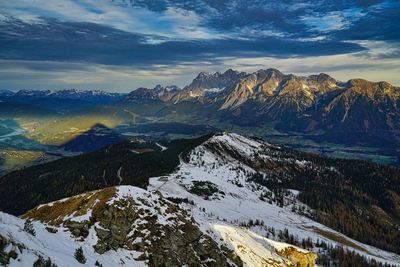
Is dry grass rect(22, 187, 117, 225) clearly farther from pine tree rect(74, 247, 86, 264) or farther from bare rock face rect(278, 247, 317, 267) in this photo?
bare rock face rect(278, 247, 317, 267)

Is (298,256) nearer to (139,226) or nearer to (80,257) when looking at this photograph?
(139,226)

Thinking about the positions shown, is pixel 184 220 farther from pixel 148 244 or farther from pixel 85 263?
pixel 85 263

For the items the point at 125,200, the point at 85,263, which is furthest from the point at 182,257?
the point at 85,263

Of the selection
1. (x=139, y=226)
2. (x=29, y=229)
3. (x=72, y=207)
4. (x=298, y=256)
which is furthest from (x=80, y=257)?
(x=298, y=256)

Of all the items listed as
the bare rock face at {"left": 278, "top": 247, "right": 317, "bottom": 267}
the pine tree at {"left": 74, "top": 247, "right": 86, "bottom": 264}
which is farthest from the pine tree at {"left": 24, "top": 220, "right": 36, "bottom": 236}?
the bare rock face at {"left": 278, "top": 247, "right": 317, "bottom": 267}

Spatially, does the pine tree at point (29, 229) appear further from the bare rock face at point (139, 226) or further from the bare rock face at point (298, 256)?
the bare rock face at point (298, 256)

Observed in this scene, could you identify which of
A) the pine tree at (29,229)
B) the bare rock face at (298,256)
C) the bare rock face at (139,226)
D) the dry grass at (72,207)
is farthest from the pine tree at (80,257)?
the bare rock face at (298,256)

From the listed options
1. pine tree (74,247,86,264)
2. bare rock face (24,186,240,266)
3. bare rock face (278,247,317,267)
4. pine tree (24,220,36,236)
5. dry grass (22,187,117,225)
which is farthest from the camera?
bare rock face (278,247,317,267)

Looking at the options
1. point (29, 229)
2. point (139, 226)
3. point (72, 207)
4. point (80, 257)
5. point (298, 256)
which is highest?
point (29, 229)
